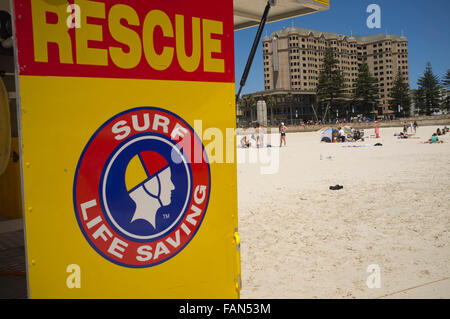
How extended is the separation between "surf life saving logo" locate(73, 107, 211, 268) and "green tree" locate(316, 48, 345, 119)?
277ft

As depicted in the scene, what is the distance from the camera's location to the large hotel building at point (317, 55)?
12125cm

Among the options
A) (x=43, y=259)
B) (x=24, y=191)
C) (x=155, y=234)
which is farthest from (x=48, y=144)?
(x=155, y=234)

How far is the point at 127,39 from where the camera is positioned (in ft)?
5.79

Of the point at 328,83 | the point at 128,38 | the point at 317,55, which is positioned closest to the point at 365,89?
the point at 328,83

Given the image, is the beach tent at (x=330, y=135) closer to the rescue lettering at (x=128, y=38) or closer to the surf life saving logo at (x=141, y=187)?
the rescue lettering at (x=128, y=38)

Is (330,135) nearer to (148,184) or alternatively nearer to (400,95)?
(148,184)

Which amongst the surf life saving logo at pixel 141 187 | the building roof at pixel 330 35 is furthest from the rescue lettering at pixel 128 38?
the building roof at pixel 330 35

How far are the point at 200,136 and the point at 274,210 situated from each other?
6.20 m

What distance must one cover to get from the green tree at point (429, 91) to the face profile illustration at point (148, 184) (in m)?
94.4

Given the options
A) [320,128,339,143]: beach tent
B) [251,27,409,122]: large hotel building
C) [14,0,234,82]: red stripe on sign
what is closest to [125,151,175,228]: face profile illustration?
Result: [14,0,234,82]: red stripe on sign

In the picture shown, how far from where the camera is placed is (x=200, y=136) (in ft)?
6.50

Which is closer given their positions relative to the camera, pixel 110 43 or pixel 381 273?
pixel 110 43

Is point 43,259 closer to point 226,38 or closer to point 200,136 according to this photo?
point 200,136

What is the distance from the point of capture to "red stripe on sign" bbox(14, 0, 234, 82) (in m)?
1.53
